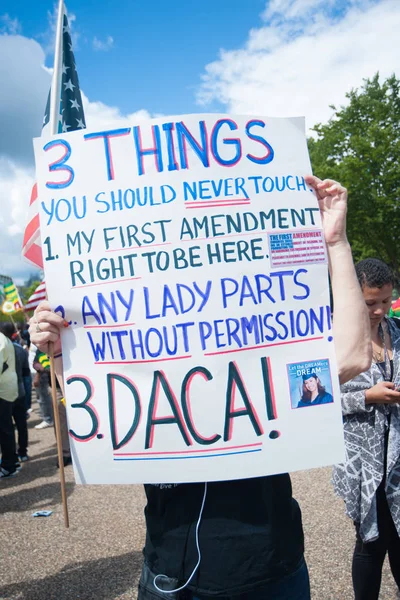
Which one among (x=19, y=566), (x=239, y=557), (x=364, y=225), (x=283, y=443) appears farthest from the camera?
(x=364, y=225)

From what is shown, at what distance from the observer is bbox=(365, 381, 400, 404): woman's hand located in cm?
227

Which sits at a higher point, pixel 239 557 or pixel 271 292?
pixel 271 292

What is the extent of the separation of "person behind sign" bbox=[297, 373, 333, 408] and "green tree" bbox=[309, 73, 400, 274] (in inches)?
796

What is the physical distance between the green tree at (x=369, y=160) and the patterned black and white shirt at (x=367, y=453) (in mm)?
19443

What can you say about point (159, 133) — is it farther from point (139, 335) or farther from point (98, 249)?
point (139, 335)

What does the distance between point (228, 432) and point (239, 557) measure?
14.4 inches

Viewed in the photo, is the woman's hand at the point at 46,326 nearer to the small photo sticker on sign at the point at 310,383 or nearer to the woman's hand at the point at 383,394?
the small photo sticker on sign at the point at 310,383

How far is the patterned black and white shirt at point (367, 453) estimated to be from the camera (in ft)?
7.60

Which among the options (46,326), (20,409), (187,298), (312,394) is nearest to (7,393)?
(20,409)

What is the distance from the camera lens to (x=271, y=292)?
1.65m

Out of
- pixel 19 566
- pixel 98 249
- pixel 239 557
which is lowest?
pixel 19 566

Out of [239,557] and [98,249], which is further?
[98,249]

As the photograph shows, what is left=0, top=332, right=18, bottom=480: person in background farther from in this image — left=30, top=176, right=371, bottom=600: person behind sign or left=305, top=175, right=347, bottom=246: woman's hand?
left=305, top=175, right=347, bottom=246: woman's hand

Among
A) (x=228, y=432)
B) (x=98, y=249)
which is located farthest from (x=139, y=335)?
(x=228, y=432)
